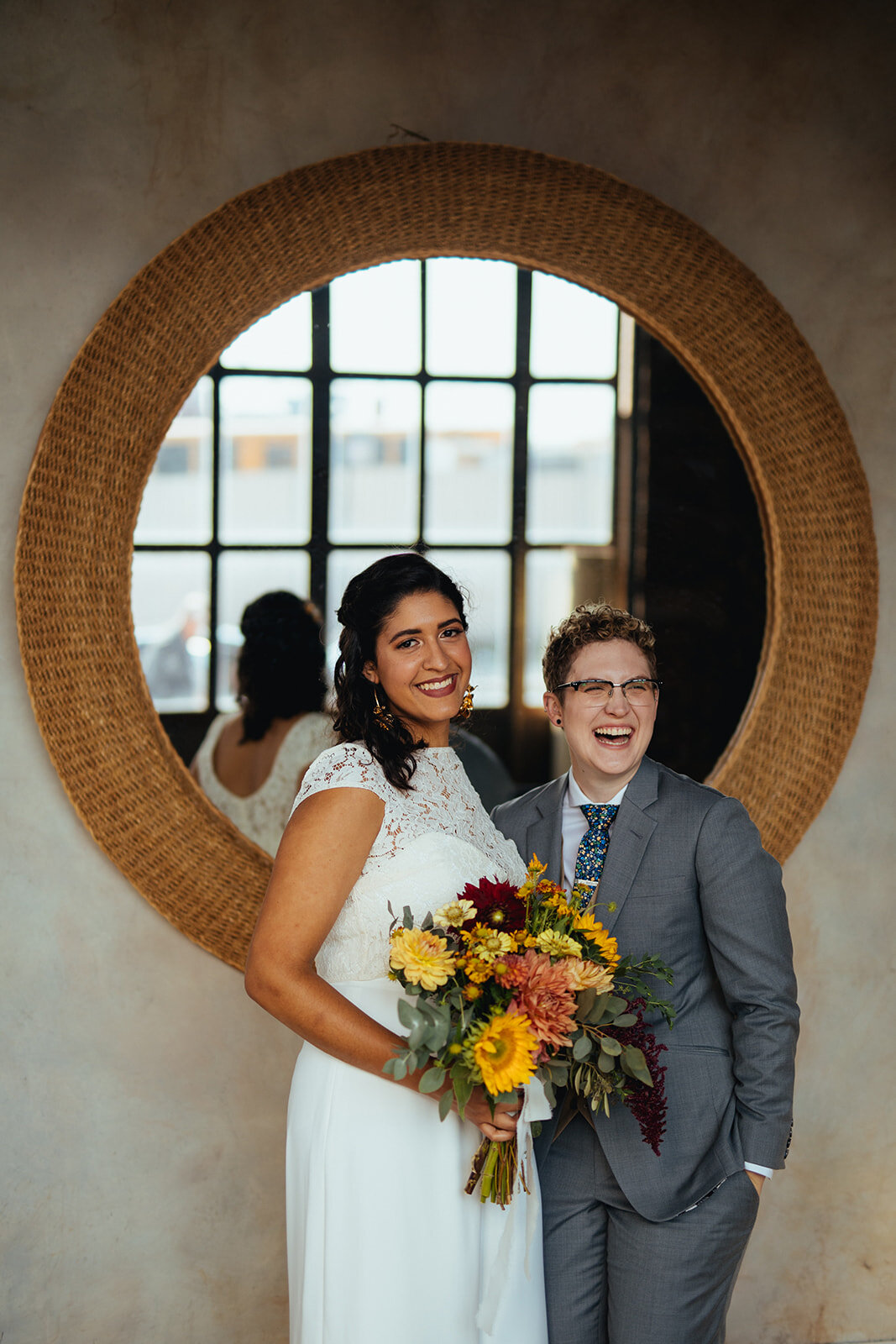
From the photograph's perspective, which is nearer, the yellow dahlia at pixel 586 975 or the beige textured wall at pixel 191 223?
the yellow dahlia at pixel 586 975

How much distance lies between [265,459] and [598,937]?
1275mm

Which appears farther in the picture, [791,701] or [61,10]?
[791,701]

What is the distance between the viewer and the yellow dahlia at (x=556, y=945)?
155 cm

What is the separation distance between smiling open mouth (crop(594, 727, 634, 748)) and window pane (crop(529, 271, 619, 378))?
957mm

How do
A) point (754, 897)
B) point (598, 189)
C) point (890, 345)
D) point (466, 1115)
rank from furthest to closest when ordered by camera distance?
1. point (890, 345)
2. point (598, 189)
3. point (754, 897)
4. point (466, 1115)

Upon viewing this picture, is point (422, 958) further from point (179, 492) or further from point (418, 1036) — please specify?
point (179, 492)

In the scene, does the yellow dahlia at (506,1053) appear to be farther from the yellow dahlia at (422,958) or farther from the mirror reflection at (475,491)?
the mirror reflection at (475,491)

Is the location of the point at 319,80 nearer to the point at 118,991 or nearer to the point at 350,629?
the point at 350,629

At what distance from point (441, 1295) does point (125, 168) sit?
223 centimetres

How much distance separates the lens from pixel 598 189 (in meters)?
2.54

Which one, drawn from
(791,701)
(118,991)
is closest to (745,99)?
(791,701)

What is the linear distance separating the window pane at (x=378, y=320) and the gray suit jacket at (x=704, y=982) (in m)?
1.11

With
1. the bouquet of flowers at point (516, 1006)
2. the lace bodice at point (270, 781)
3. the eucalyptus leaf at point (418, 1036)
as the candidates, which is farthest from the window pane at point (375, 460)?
the eucalyptus leaf at point (418, 1036)

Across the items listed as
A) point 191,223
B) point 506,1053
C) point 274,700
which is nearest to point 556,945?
point 506,1053
